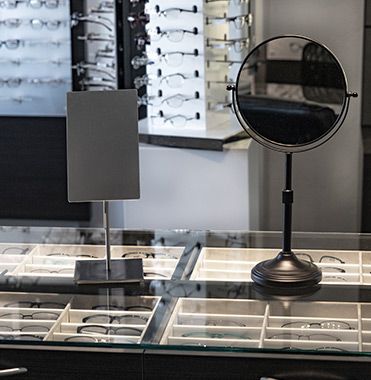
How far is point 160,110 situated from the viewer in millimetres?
5219

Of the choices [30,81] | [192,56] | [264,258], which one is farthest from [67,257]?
[30,81]

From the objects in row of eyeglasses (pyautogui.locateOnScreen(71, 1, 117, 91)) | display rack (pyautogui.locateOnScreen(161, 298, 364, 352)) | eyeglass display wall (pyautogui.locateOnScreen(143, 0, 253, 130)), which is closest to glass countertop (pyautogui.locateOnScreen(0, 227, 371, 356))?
display rack (pyautogui.locateOnScreen(161, 298, 364, 352))

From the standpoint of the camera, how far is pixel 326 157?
5309 millimetres

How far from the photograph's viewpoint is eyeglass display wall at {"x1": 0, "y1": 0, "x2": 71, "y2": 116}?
6484 mm

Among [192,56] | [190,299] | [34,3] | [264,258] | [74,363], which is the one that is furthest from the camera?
[34,3]

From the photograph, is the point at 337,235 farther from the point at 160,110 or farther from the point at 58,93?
the point at 58,93

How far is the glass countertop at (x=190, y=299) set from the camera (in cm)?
217

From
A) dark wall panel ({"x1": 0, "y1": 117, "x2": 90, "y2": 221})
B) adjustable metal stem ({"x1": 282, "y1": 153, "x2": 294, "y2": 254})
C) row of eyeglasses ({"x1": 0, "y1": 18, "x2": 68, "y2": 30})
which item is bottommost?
dark wall panel ({"x1": 0, "y1": 117, "x2": 90, "y2": 221})

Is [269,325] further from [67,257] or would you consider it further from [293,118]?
[67,257]

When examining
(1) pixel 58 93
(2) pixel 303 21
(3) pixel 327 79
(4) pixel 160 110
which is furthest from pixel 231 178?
(3) pixel 327 79

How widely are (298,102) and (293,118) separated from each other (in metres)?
0.19

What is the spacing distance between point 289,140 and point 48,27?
4312 mm

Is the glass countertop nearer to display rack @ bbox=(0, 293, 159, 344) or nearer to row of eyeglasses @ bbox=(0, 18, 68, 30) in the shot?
display rack @ bbox=(0, 293, 159, 344)

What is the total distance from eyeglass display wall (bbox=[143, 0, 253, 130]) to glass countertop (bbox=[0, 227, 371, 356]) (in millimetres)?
2305
